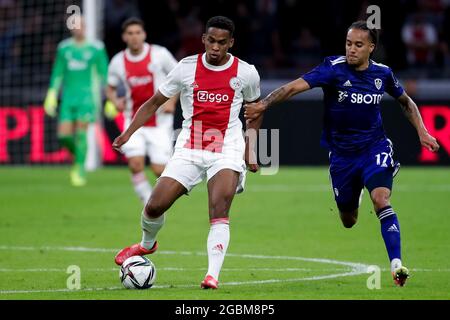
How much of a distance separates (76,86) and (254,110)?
33.7 feet

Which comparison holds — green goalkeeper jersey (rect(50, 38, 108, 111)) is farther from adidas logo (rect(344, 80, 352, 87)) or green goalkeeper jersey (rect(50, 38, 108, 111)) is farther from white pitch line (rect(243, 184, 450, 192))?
adidas logo (rect(344, 80, 352, 87))

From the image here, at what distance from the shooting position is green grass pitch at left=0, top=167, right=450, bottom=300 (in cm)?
909

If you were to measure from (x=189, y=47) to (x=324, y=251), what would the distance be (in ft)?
41.9

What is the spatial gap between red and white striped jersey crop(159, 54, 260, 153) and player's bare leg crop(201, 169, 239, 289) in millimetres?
297

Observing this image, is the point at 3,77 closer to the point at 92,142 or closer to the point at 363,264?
the point at 92,142

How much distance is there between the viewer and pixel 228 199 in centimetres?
914

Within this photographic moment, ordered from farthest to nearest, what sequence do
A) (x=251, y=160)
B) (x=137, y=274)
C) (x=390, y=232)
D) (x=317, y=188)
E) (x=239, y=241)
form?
(x=317, y=188), (x=239, y=241), (x=251, y=160), (x=390, y=232), (x=137, y=274)

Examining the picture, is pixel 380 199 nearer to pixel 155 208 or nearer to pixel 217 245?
pixel 217 245

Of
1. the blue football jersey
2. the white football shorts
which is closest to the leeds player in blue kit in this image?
the blue football jersey

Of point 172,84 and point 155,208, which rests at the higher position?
point 172,84

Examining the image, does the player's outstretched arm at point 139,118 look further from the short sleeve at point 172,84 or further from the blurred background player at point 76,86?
the blurred background player at point 76,86

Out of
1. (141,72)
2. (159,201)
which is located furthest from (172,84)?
(141,72)

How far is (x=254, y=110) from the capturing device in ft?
29.4

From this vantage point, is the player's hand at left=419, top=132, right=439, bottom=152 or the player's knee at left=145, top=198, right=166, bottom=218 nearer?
the player's knee at left=145, top=198, right=166, bottom=218
